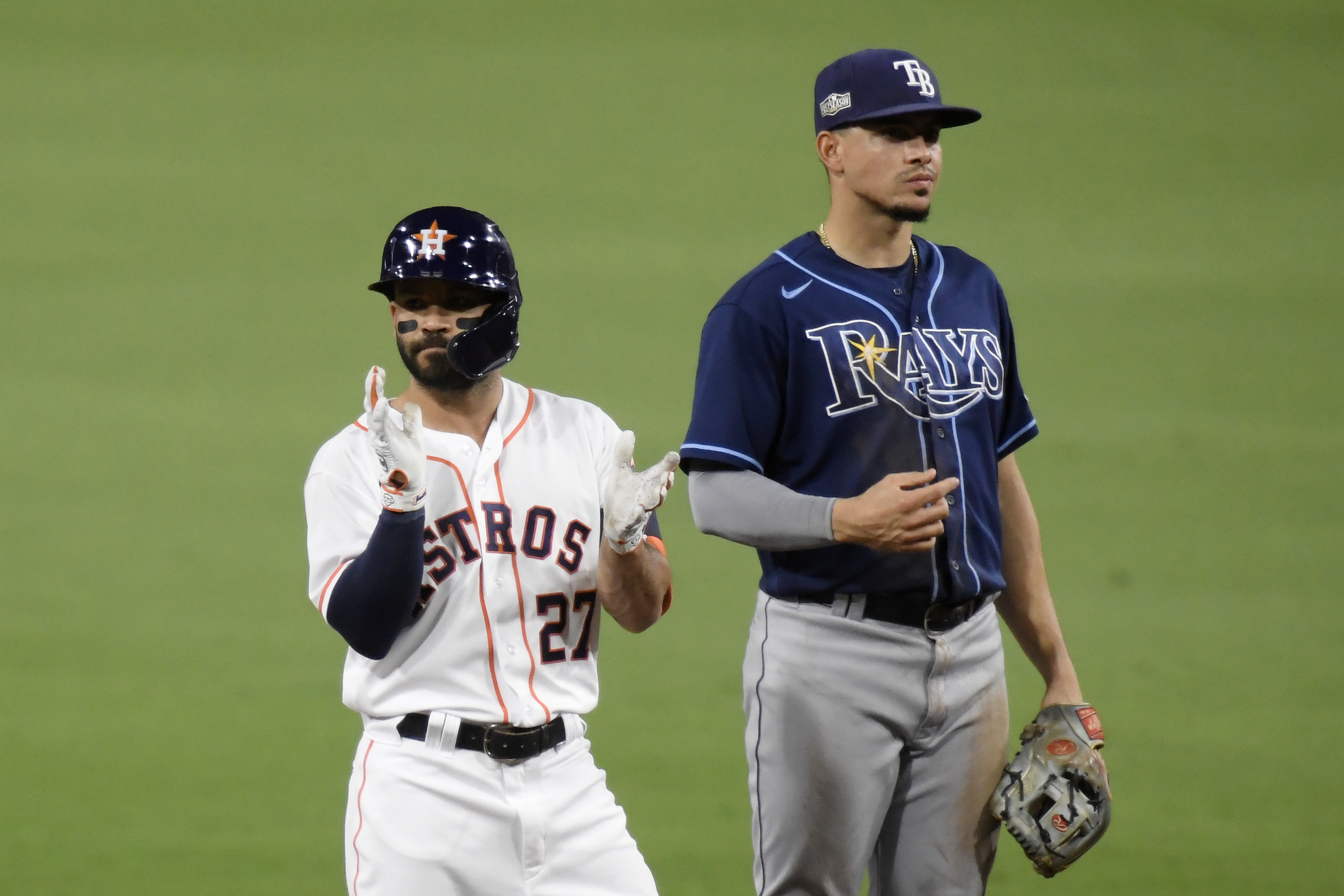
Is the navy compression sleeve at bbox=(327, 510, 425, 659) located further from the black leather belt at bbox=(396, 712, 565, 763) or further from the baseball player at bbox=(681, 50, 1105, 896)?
the baseball player at bbox=(681, 50, 1105, 896)

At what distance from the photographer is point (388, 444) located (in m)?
1.99

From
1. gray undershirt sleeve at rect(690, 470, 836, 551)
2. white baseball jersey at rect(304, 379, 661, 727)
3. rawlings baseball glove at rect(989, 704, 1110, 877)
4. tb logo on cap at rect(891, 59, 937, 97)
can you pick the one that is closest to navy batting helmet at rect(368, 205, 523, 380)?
white baseball jersey at rect(304, 379, 661, 727)

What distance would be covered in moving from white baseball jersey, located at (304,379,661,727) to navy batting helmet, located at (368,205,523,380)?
13 cm

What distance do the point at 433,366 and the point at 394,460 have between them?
0.75 ft

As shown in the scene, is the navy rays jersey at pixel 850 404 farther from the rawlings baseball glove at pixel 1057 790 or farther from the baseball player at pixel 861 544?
the rawlings baseball glove at pixel 1057 790

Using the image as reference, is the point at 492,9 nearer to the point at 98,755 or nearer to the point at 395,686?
the point at 98,755

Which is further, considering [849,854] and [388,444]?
[849,854]

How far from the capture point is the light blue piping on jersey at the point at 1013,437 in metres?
2.46

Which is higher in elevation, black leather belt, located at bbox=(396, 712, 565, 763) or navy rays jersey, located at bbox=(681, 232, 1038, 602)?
navy rays jersey, located at bbox=(681, 232, 1038, 602)

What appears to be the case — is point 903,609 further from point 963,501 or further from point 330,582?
point 330,582

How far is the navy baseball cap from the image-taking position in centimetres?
230

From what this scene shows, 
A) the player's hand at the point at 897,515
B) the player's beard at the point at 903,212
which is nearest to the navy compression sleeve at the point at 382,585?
the player's hand at the point at 897,515

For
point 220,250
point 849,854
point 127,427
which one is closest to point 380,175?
point 220,250

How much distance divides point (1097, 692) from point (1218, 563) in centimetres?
51
